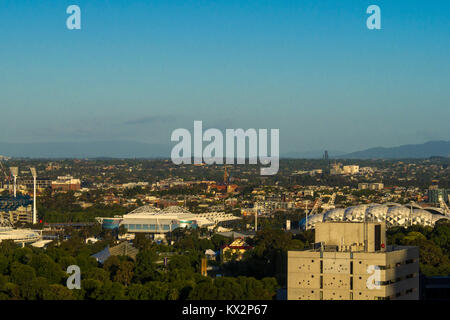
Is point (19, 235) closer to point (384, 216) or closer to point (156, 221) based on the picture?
point (156, 221)

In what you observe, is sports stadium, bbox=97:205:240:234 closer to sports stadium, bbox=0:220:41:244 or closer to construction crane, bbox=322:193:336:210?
sports stadium, bbox=0:220:41:244

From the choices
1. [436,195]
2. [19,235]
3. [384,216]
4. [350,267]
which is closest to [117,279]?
[350,267]

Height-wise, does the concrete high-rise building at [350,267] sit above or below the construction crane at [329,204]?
above

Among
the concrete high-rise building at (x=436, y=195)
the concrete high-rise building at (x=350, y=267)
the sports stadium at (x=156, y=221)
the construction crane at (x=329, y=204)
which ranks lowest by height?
the sports stadium at (x=156, y=221)

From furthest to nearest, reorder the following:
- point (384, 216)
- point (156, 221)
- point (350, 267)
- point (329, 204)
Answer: point (329, 204), point (156, 221), point (384, 216), point (350, 267)

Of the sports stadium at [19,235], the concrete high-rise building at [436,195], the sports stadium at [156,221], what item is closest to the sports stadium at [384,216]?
the sports stadium at [156,221]

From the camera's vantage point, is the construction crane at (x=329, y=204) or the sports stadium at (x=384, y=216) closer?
the sports stadium at (x=384, y=216)

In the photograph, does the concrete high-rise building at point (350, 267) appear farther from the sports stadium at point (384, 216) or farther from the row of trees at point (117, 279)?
the sports stadium at point (384, 216)
